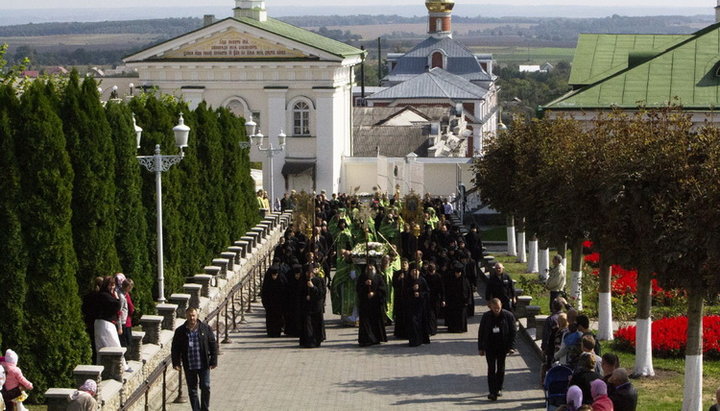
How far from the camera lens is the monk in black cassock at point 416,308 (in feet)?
70.4

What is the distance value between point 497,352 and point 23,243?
5824 millimetres

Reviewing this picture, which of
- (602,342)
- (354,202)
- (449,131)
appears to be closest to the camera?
(602,342)

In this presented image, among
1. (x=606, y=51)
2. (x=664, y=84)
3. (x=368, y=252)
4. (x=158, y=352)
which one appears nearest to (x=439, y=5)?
(x=606, y=51)

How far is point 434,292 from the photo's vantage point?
22.8 m

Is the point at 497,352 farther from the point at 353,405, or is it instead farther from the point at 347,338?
the point at 347,338

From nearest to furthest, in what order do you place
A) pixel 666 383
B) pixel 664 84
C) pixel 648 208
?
pixel 648 208
pixel 666 383
pixel 664 84

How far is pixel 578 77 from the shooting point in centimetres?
4584

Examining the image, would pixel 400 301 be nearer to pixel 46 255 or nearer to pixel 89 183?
pixel 89 183

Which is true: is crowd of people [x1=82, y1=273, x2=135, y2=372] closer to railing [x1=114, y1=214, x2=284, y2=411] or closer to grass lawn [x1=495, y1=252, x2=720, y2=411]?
railing [x1=114, y1=214, x2=284, y2=411]

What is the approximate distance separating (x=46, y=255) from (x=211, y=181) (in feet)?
40.7

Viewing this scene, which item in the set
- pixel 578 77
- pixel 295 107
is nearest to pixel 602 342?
pixel 578 77

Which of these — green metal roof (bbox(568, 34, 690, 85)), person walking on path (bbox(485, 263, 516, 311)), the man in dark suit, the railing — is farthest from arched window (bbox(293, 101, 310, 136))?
the man in dark suit

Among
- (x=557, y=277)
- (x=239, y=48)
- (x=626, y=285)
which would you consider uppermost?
(x=239, y=48)

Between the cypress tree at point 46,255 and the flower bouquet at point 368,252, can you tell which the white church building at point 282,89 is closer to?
the flower bouquet at point 368,252
